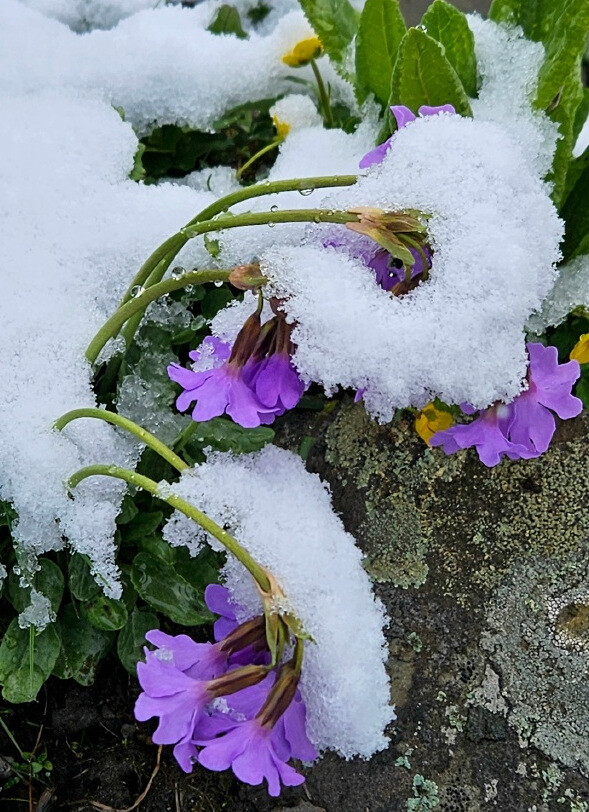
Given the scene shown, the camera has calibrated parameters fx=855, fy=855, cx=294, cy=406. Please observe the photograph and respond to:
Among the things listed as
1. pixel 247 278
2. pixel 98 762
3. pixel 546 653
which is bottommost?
pixel 98 762

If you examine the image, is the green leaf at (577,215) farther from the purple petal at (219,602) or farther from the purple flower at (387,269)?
the purple petal at (219,602)

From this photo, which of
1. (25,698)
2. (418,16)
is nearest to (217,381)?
(25,698)

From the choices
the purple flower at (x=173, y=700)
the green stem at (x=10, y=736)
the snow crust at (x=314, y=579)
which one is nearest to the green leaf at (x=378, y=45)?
the snow crust at (x=314, y=579)

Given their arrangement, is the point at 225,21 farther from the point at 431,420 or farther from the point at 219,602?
the point at 219,602

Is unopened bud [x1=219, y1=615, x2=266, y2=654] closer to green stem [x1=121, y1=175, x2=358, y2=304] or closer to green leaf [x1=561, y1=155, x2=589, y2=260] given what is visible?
green stem [x1=121, y1=175, x2=358, y2=304]

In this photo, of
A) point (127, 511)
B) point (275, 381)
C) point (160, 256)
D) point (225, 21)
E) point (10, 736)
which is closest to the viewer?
point (275, 381)

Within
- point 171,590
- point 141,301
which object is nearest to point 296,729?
point 171,590

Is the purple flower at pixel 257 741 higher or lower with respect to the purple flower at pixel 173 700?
lower
